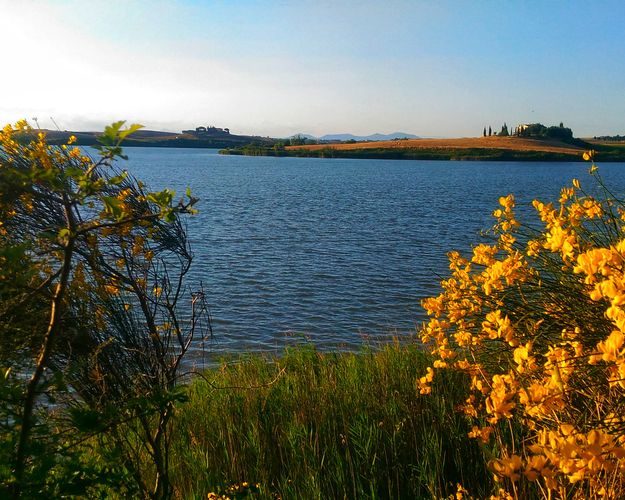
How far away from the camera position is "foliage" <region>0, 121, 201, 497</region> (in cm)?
204

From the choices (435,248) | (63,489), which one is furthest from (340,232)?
(63,489)

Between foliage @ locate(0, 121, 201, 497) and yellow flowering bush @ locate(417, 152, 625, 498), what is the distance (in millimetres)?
1563

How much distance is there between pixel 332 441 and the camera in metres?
4.39

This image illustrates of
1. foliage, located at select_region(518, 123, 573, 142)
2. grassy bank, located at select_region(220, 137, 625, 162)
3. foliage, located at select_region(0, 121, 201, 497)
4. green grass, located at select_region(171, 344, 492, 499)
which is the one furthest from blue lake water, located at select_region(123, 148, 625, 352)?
foliage, located at select_region(518, 123, 573, 142)

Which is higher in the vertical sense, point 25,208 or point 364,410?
point 25,208

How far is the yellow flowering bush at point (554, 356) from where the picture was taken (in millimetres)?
1963

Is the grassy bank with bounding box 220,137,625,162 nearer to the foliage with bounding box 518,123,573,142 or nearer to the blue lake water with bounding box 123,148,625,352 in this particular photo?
the foliage with bounding box 518,123,573,142

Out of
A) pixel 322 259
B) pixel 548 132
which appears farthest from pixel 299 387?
pixel 548 132

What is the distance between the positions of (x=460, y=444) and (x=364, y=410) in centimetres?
84

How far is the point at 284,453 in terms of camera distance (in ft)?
14.2

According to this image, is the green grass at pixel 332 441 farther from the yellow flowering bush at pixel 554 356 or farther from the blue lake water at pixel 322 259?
the blue lake water at pixel 322 259

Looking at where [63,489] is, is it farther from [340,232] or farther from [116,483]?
[340,232]

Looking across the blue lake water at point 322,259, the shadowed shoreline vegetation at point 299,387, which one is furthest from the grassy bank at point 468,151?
the shadowed shoreline vegetation at point 299,387

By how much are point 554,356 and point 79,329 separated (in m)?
2.99
